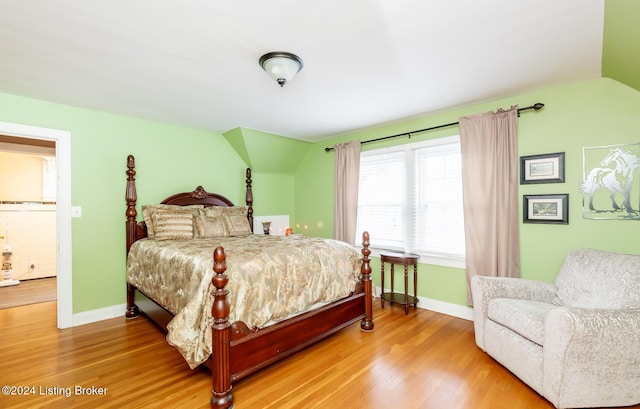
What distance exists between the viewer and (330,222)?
472 centimetres

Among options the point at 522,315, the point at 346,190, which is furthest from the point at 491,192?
the point at 346,190

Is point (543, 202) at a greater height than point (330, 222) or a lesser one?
greater

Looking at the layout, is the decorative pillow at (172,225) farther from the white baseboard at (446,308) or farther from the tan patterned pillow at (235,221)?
the white baseboard at (446,308)

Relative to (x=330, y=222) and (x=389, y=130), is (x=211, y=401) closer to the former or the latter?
(x=330, y=222)

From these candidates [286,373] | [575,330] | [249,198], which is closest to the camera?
[575,330]

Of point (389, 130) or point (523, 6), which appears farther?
point (389, 130)

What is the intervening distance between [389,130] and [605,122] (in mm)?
2150

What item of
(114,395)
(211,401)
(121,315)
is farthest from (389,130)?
(121,315)

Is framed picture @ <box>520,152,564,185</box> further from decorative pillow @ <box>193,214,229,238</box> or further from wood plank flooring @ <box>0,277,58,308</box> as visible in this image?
wood plank flooring @ <box>0,277,58,308</box>

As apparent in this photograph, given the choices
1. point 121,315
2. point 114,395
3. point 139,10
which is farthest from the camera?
point 121,315

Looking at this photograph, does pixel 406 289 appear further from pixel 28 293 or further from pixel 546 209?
pixel 28 293

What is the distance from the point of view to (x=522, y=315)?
2080 millimetres

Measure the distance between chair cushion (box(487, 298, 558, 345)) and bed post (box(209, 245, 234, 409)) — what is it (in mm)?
2069

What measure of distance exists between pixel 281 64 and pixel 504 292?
261 centimetres
